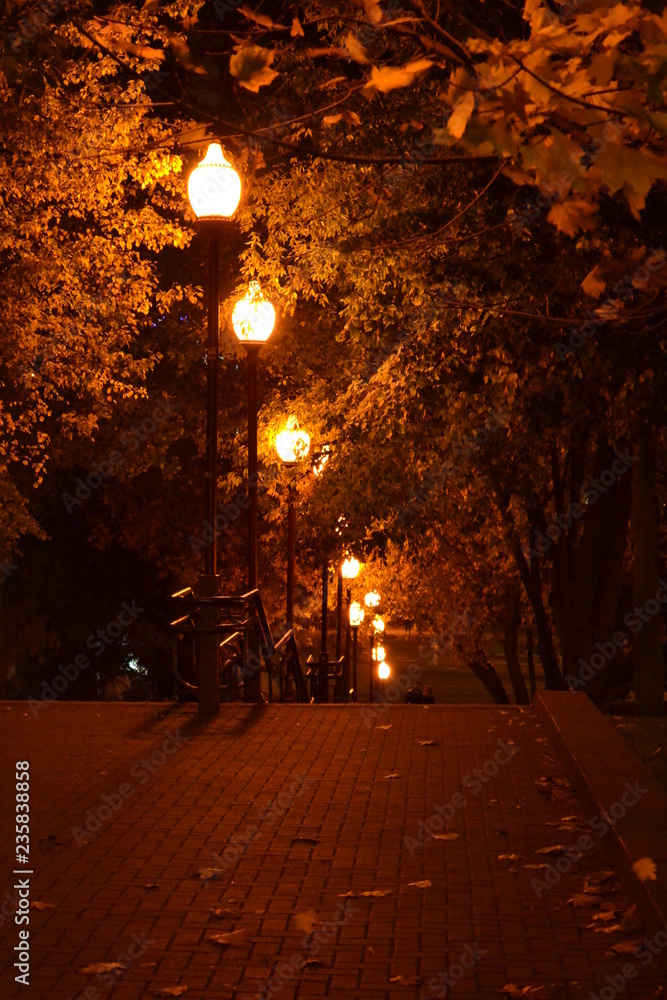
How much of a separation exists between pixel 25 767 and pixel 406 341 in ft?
23.6

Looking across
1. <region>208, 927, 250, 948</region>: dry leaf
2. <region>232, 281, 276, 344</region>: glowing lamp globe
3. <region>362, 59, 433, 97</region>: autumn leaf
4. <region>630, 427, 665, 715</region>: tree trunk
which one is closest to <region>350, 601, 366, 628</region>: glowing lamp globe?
<region>630, 427, 665, 715</region>: tree trunk

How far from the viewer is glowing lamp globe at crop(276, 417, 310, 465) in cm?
1705

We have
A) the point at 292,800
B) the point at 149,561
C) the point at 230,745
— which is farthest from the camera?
the point at 149,561

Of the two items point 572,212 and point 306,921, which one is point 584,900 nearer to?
point 306,921

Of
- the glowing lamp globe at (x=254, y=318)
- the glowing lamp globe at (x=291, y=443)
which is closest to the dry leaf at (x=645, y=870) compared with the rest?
the glowing lamp globe at (x=254, y=318)

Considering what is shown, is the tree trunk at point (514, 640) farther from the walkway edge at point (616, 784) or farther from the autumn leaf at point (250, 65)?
the autumn leaf at point (250, 65)

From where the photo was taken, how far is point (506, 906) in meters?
6.35

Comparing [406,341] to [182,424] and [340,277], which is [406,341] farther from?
[182,424]

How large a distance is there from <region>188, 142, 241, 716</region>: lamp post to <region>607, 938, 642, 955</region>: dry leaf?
6.60 m

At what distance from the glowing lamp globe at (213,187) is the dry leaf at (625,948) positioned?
808 centimetres

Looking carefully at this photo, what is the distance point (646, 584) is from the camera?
1403 centimetres

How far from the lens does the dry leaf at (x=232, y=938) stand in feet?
19.0

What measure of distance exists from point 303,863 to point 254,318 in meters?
7.52

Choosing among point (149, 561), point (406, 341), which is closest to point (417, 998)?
point (406, 341)
